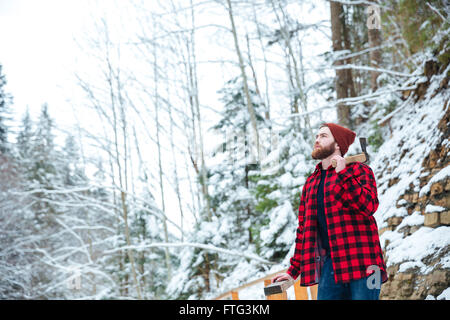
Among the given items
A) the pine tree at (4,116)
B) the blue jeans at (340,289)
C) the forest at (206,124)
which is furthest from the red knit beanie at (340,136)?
the pine tree at (4,116)

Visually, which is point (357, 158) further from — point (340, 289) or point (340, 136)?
point (340, 289)

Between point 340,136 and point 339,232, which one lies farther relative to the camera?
point 340,136

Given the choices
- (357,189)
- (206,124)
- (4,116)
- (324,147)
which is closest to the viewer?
(357,189)

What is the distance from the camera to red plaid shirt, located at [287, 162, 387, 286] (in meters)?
1.24

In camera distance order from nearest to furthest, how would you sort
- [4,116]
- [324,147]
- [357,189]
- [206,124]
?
[357,189]
[324,147]
[206,124]
[4,116]

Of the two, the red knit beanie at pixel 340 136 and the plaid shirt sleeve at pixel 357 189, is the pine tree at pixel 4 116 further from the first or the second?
the plaid shirt sleeve at pixel 357 189

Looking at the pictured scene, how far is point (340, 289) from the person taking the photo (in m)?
1.31

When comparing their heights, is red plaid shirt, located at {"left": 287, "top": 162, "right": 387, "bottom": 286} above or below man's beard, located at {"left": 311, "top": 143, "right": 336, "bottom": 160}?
below

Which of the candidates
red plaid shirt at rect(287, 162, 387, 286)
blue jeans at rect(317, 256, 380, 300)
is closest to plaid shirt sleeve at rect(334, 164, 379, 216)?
red plaid shirt at rect(287, 162, 387, 286)

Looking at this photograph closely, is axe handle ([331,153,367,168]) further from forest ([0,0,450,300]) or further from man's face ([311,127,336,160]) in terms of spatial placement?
forest ([0,0,450,300])

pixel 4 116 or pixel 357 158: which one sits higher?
pixel 4 116

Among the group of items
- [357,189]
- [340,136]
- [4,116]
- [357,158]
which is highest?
[4,116]

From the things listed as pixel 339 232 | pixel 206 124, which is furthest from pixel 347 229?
pixel 206 124

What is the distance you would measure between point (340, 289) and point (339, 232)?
0.22 meters
